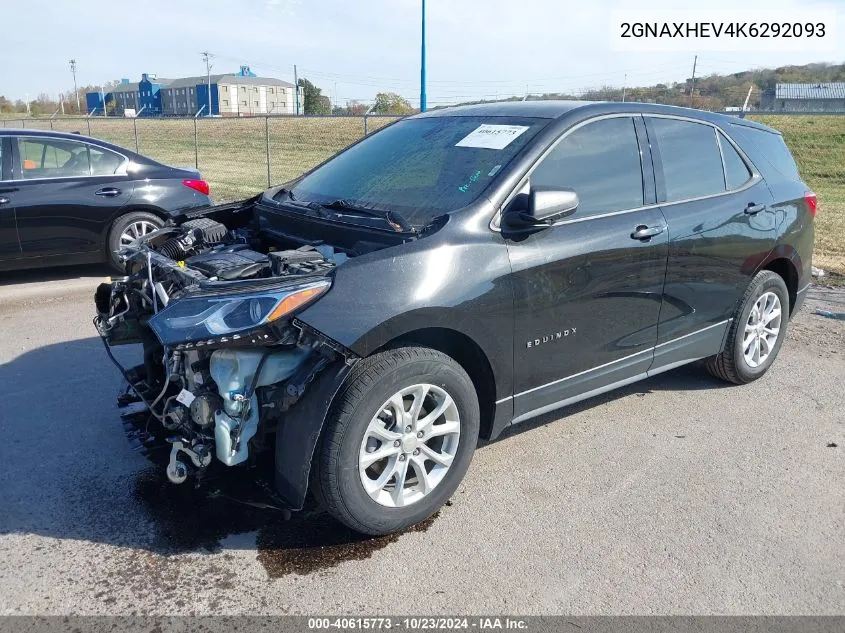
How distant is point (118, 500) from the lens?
357 centimetres

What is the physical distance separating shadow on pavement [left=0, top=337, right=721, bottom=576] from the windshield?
1504 mm

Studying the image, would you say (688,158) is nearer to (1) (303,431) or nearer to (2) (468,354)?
(2) (468,354)

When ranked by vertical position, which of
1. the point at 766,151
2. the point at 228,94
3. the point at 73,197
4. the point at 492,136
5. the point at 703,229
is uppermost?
the point at 228,94

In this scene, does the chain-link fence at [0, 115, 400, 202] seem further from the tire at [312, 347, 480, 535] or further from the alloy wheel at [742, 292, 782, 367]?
the tire at [312, 347, 480, 535]

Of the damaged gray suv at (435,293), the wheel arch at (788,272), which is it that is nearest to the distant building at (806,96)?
the wheel arch at (788,272)

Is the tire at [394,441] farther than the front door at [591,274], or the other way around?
the front door at [591,274]

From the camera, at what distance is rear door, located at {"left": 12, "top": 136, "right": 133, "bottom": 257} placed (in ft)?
24.2

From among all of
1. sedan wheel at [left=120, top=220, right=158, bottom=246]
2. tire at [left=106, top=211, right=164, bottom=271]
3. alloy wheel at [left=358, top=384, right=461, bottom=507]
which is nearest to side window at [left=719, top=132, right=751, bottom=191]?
alloy wheel at [left=358, top=384, right=461, bottom=507]

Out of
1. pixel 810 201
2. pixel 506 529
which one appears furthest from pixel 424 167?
pixel 810 201

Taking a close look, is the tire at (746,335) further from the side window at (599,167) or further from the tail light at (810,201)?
the side window at (599,167)

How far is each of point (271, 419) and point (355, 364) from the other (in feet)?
1.47

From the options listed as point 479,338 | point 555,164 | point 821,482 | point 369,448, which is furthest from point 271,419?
point 821,482

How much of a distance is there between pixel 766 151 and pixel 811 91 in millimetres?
20305

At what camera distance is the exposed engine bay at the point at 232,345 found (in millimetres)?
2922
